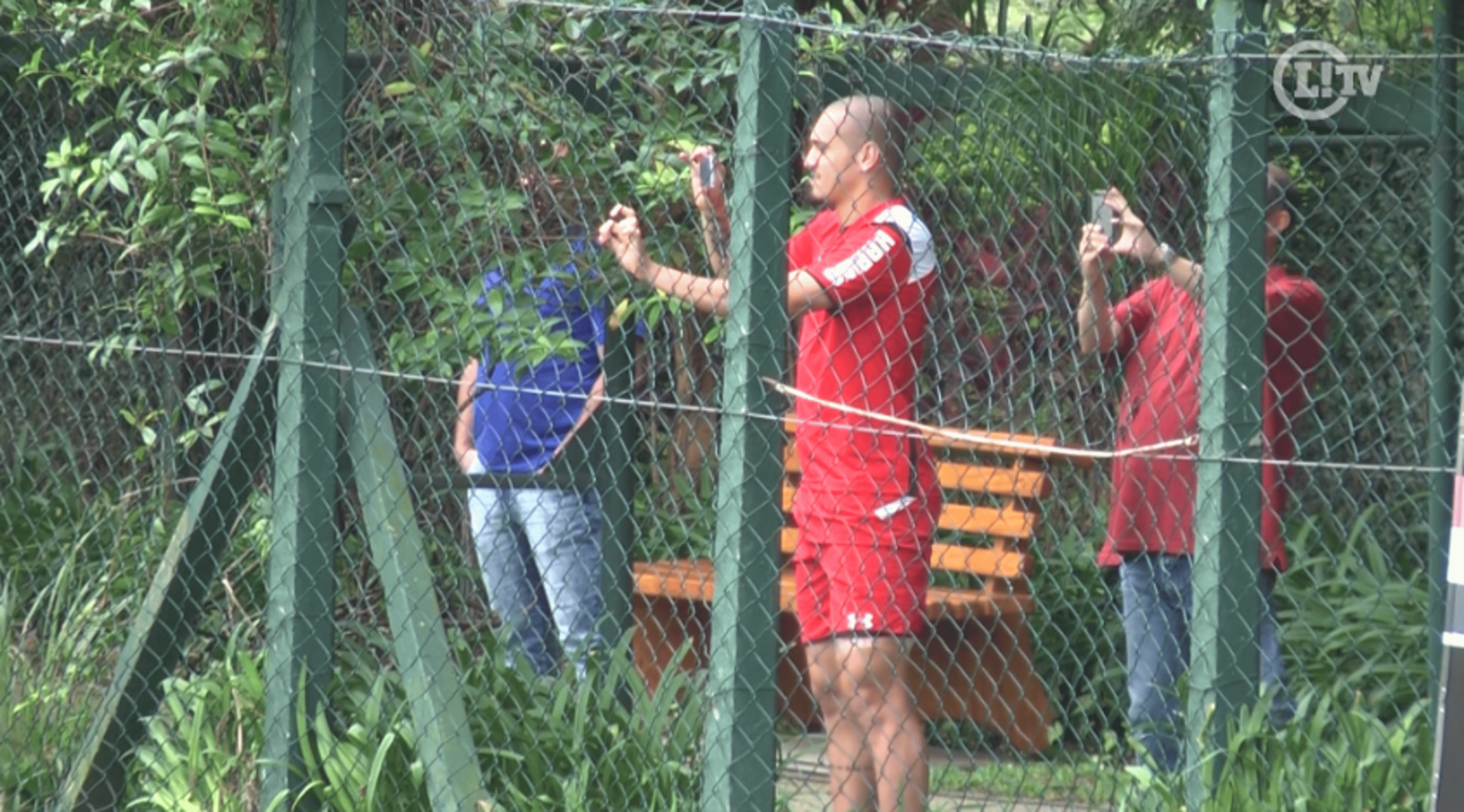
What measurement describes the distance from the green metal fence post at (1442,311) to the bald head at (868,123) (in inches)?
47.2

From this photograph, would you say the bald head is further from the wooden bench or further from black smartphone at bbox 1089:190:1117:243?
the wooden bench

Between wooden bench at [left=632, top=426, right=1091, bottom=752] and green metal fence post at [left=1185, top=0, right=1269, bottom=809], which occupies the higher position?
green metal fence post at [left=1185, top=0, right=1269, bottom=809]

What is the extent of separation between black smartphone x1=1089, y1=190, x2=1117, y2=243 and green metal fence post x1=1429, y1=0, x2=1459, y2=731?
0.75 m

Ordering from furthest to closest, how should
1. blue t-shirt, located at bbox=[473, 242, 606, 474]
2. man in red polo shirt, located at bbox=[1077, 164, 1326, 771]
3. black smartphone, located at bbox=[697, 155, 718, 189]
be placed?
man in red polo shirt, located at bbox=[1077, 164, 1326, 771] → blue t-shirt, located at bbox=[473, 242, 606, 474] → black smartphone, located at bbox=[697, 155, 718, 189]

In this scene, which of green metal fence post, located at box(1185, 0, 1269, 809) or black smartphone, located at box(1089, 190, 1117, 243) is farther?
black smartphone, located at box(1089, 190, 1117, 243)

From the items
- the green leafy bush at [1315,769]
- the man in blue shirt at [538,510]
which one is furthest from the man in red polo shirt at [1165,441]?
the man in blue shirt at [538,510]

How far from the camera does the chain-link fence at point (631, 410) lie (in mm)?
3938

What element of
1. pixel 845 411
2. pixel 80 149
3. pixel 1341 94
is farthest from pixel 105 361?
pixel 1341 94

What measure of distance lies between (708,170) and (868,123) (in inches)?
16.3

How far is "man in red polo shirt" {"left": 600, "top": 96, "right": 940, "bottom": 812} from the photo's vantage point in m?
4.18

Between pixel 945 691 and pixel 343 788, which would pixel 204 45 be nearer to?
pixel 343 788

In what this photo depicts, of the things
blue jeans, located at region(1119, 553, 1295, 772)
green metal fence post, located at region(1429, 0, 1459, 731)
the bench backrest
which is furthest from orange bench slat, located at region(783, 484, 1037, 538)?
green metal fence post, located at region(1429, 0, 1459, 731)

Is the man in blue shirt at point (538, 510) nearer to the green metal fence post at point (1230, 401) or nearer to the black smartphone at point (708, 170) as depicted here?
the black smartphone at point (708, 170)

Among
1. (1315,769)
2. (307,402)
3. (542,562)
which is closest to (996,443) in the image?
(1315,769)
